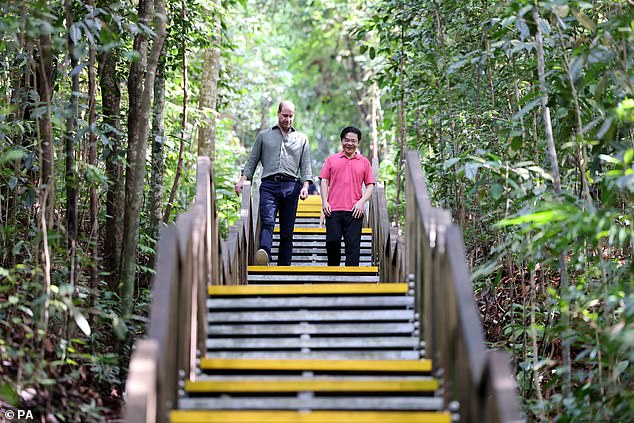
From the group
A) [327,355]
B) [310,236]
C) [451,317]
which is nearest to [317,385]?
[327,355]

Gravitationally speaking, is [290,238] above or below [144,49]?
below

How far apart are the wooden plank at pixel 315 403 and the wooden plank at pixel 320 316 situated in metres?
1.15

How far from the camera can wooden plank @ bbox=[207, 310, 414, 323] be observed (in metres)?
6.58

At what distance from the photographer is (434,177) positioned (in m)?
11.6

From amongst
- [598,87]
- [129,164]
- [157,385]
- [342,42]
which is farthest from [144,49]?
[342,42]

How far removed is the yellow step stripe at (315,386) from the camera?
558 centimetres

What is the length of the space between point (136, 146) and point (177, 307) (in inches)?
131

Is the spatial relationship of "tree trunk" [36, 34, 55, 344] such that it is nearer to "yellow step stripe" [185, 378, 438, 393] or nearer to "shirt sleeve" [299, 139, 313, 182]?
"yellow step stripe" [185, 378, 438, 393]

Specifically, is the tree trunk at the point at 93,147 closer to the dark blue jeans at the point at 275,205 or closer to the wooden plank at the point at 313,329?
the wooden plank at the point at 313,329

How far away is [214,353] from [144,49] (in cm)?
418

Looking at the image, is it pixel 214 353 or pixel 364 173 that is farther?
pixel 364 173

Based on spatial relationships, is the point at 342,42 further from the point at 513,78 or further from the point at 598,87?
the point at 598,87

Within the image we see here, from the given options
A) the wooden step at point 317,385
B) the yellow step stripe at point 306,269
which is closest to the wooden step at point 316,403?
the wooden step at point 317,385

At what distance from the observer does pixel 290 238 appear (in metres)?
9.84
